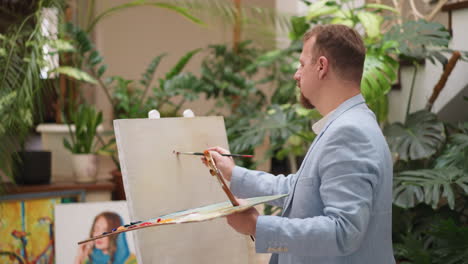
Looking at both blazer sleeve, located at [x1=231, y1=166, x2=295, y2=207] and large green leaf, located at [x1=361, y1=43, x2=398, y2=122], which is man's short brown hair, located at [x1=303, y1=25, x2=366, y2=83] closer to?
blazer sleeve, located at [x1=231, y1=166, x2=295, y2=207]

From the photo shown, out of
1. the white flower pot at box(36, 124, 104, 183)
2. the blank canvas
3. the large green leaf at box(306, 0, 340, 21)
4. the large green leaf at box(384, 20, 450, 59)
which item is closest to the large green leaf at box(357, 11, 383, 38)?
the large green leaf at box(384, 20, 450, 59)

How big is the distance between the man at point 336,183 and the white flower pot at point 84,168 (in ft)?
6.39

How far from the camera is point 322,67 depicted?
1.39 meters

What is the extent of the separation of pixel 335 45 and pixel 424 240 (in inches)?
67.5

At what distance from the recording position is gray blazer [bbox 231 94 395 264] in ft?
4.03

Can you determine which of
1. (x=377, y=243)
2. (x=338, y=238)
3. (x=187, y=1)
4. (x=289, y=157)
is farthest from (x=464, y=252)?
(x=289, y=157)

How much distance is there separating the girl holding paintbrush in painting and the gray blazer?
1.55 meters

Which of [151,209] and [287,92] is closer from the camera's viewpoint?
[151,209]

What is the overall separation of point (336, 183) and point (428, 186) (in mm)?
1365

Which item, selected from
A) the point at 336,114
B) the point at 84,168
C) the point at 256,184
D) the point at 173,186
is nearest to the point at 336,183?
the point at 336,114

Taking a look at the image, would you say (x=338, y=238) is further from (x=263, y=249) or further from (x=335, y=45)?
(x=335, y=45)

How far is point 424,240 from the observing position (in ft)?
8.98

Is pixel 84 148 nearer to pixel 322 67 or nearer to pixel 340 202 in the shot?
pixel 322 67

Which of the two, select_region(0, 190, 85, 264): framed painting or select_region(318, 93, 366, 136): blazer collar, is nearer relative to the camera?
select_region(318, 93, 366, 136): blazer collar
